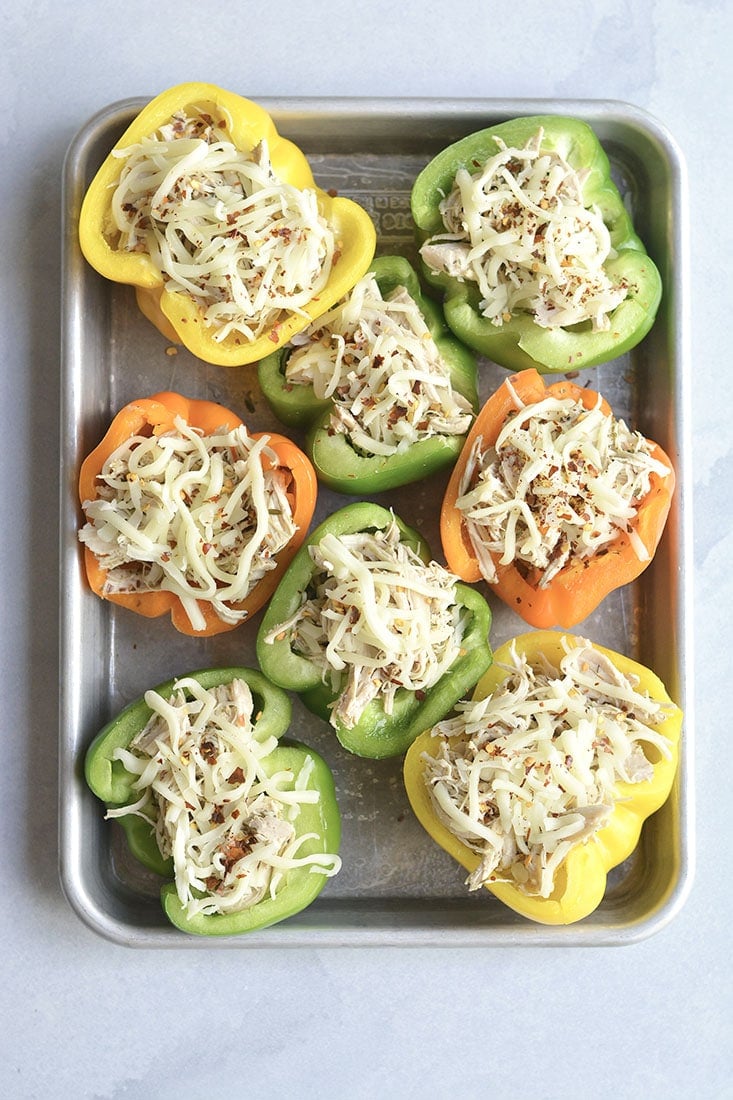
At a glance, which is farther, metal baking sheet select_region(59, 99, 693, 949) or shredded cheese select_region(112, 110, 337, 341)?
metal baking sheet select_region(59, 99, 693, 949)

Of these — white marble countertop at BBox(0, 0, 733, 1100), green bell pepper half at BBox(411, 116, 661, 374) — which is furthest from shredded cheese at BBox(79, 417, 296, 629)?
green bell pepper half at BBox(411, 116, 661, 374)

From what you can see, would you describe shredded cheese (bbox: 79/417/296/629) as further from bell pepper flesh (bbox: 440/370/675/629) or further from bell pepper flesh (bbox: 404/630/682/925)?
bell pepper flesh (bbox: 404/630/682/925)

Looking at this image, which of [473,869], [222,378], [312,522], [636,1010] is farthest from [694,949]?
[222,378]

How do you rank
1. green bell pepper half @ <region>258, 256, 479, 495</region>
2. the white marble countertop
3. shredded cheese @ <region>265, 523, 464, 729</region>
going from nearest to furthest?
shredded cheese @ <region>265, 523, 464, 729</region> < green bell pepper half @ <region>258, 256, 479, 495</region> < the white marble countertop

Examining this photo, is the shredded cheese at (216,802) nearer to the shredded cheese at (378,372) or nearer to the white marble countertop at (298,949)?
the white marble countertop at (298,949)

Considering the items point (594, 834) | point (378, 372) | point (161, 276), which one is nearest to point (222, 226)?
point (161, 276)

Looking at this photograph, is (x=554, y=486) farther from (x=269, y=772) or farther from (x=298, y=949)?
(x=298, y=949)
